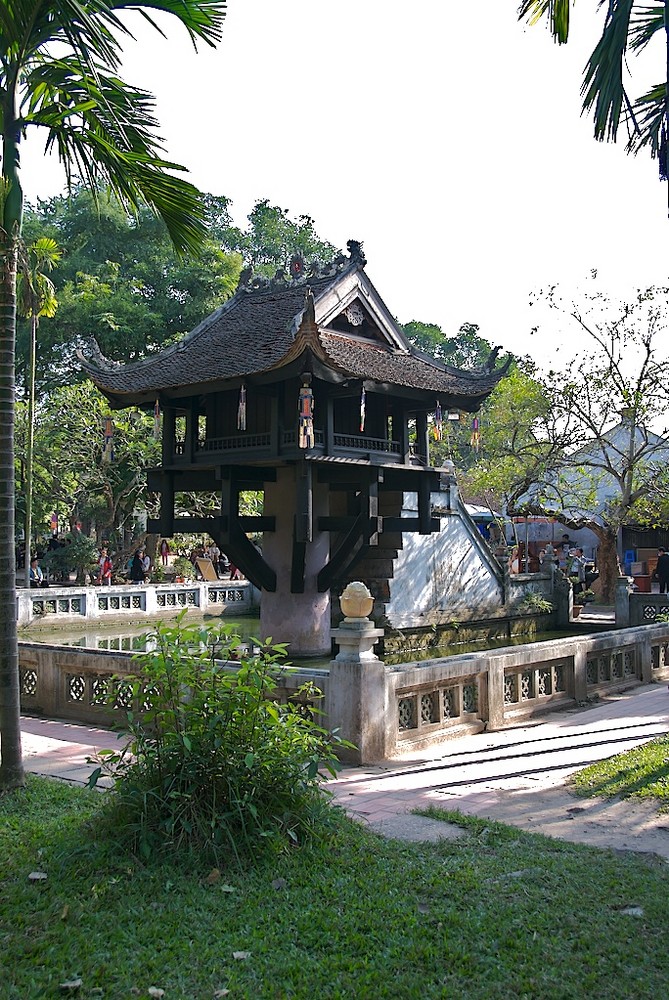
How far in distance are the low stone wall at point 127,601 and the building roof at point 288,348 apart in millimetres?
6013

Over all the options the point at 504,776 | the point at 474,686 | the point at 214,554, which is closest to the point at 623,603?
the point at 474,686

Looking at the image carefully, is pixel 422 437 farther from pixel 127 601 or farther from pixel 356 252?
pixel 127 601

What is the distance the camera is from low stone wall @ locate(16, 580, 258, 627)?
70.6 feet

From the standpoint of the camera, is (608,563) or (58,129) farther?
(608,563)

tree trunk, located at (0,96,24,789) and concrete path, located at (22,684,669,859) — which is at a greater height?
tree trunk, located at (0,96,24,789)

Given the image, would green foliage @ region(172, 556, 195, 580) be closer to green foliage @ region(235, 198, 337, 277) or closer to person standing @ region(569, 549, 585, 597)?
person standing @ region(569, 549, 585, 597)

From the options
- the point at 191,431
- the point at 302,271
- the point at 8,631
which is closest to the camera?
the point at 8,631

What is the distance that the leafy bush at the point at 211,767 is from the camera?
16.2 feet

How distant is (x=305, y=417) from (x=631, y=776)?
27.5 feet

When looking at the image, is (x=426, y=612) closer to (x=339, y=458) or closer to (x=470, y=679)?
(x=339, y=458)

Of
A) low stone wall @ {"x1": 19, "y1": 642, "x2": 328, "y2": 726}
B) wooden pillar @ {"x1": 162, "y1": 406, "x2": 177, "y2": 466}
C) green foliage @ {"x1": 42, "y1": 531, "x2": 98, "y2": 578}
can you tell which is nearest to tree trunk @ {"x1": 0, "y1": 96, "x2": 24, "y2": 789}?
low stone wall @ {"x1": 19, "y1": 642, "x2": 328, "y2": 726}

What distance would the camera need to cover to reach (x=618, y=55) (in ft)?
24.9

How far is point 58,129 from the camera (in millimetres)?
6883

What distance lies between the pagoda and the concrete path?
258 inches
